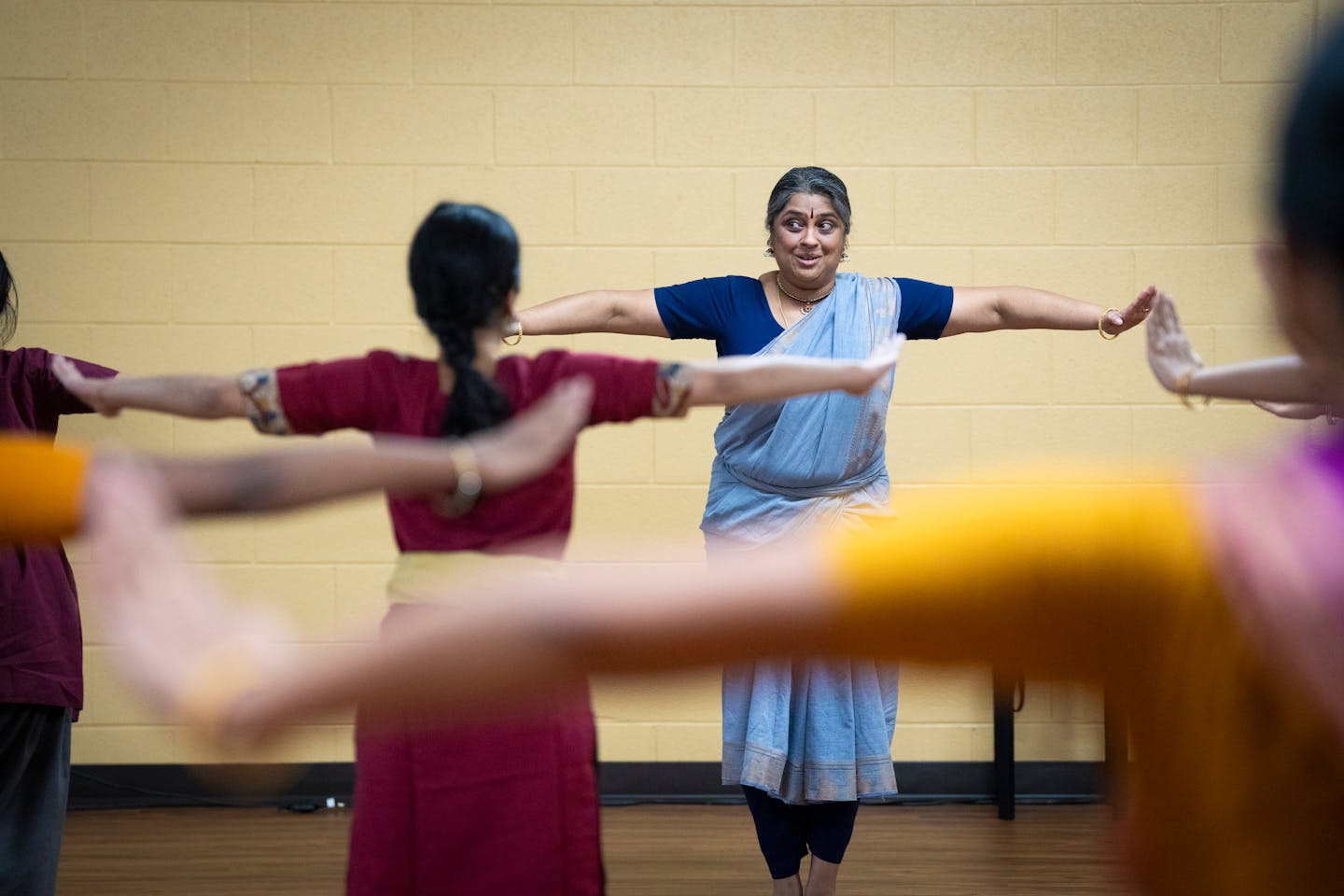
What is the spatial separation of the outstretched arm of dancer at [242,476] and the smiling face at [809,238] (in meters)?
2.32

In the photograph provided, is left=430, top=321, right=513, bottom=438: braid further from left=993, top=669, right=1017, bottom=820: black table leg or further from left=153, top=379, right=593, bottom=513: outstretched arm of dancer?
left=993, top=669, right=1017, bottom=820: black table leg

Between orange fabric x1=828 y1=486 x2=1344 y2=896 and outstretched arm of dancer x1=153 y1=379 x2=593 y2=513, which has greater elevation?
outstretched arm of dancer x1=153 y1=379 x2=593 y2=513

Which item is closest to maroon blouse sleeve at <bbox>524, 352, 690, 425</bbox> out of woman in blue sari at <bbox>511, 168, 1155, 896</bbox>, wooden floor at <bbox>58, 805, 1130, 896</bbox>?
woman in blue sari at <bbox>511, 168, 1155, 896</bbox>

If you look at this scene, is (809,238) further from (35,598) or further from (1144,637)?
(1144,637)

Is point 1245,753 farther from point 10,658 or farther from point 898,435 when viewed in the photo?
point 898,435

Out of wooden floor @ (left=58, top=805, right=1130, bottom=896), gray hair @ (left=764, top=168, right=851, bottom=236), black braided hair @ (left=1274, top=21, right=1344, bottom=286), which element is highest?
A: gray hair @ (left=764, top=168, right=851, bottom=236)

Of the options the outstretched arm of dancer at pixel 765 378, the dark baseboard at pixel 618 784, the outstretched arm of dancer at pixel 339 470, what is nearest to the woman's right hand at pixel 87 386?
the outstretched arm of dancer at pixel 765 378

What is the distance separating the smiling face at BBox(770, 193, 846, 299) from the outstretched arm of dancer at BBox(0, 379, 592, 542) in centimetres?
232

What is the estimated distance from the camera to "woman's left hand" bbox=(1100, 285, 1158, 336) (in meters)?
2.90

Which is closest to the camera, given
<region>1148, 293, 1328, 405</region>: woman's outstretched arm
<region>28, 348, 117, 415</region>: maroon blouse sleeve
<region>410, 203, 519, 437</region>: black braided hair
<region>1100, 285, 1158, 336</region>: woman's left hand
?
<region>1148, 293, 1328, 405</region>: woman's outstretched arm

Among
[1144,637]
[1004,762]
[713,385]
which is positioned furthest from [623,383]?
[1004,762]

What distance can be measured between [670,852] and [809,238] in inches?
69.6

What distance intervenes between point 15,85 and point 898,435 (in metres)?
3.01

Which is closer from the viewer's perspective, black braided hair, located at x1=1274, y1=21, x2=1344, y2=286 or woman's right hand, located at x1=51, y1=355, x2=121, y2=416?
black braided hair, located at x1=1274, y1=21, x2=1344, y2=286
